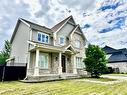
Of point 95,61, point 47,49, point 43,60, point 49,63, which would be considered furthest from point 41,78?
point 95,61

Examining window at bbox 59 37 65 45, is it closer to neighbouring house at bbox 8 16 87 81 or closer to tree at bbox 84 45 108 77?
neighbouring house at bbox 8 16 87 81

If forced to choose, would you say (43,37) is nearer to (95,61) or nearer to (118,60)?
(95,61)

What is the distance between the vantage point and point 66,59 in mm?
20484

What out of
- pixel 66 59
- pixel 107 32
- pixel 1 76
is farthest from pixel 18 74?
pixel 107 32

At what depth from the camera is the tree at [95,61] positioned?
19.4m

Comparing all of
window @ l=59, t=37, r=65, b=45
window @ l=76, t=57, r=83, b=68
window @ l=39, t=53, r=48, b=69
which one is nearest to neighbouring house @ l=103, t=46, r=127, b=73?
window @ l=76, t=57, r=83, b=68

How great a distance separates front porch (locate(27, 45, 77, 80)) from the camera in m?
15.4

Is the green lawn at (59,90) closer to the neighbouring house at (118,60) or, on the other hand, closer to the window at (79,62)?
the window at (79,62)

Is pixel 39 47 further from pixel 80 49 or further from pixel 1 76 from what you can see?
pixel 80 49

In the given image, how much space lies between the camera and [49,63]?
1834cm

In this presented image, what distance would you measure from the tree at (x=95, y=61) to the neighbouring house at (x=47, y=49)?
1.84 m

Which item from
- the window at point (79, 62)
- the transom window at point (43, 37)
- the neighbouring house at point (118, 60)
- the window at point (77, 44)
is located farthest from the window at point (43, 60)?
the neighbouring house at point (118, 60)

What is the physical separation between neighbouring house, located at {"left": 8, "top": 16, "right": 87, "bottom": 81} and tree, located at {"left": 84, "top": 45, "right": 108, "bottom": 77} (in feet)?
6.04

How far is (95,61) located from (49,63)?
6.28 metres
